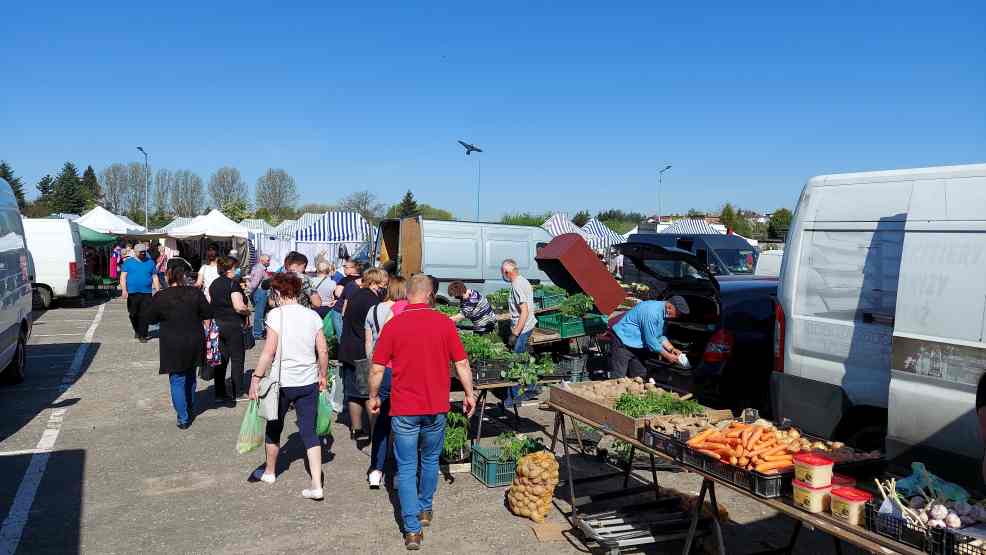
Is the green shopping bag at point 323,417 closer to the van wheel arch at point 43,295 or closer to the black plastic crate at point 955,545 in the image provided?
the black plastic crate at point 955,545

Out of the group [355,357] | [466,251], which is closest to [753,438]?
[355,357]

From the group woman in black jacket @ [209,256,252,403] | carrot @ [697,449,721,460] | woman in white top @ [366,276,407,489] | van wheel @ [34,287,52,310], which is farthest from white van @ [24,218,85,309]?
carrot @ [697,449,721,460]

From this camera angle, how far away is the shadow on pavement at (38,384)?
27.2ft

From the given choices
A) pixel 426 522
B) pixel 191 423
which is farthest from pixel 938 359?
pixel 191 423

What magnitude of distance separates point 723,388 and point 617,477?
5.58ft

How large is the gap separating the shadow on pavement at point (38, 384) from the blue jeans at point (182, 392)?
180cm

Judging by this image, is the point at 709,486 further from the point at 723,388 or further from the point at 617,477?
the point at 723,388

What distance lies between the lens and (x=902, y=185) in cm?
472

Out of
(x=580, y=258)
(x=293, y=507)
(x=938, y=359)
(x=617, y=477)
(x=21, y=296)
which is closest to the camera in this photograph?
(x=938, y=359)

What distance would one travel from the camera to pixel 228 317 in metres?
8.79

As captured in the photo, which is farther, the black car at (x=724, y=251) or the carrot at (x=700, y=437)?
the black car at (x=724, y=251)

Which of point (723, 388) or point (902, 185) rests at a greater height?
point (902, 185)

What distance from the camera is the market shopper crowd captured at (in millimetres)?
4875

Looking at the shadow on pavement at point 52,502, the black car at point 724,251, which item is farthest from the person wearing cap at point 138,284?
the black car at point 724,251
